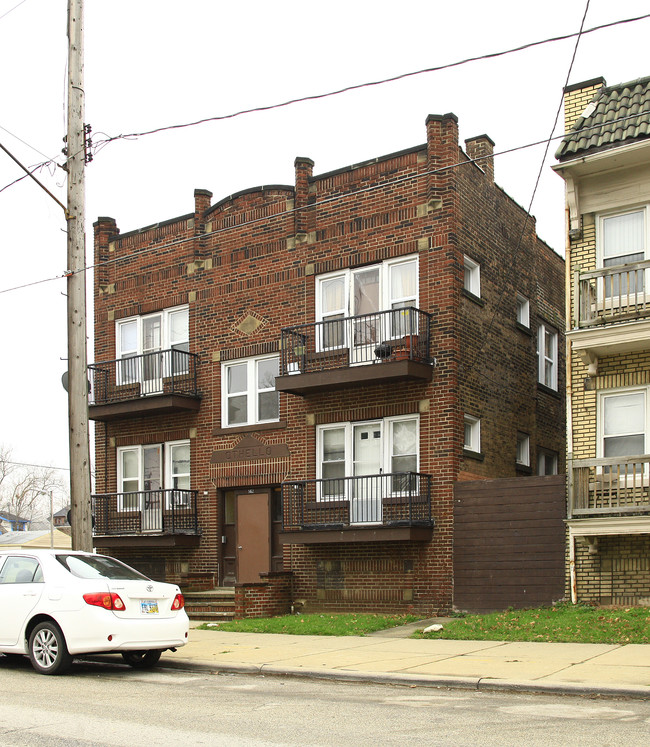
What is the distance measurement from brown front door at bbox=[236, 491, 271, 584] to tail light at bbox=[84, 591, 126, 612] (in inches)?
375

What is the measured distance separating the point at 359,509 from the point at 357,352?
123 inches

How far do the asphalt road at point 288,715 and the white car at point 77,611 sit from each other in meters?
0.39

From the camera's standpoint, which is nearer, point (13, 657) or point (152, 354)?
point (13, 657)

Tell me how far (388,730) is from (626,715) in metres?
2.22

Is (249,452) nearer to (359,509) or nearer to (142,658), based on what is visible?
(359,509)

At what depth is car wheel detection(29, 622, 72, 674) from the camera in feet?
36.5

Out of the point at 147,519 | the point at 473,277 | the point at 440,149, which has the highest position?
the point at 440,149

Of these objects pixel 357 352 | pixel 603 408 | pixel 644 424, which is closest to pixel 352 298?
pixel 357 352

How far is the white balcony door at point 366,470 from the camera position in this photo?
18703 millimetres

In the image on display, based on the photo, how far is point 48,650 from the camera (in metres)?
11.3

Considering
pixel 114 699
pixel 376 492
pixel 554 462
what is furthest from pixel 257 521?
pixel 114 699

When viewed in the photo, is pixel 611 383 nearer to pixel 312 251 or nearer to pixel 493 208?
pixel 493 208

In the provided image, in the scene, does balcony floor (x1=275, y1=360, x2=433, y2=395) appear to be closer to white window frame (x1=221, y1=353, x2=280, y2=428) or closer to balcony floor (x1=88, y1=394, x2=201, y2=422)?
white window frame (x1=221, y1=353, x2=280, y2=428)

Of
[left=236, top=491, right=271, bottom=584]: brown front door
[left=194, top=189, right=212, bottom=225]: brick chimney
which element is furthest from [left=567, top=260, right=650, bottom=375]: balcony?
[left=194, top=189, right=212, bottom=225]: brick chimney
